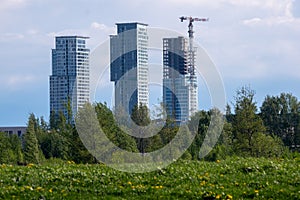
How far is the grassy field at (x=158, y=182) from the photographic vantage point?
14875 millimetres

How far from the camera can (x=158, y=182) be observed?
1620cm

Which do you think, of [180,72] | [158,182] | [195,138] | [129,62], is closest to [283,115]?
[195,138]

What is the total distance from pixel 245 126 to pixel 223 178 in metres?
28.9

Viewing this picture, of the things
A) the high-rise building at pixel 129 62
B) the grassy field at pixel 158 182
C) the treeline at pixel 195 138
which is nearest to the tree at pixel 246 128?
the treeline at pixel 195 138

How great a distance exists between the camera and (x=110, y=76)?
24.5 m

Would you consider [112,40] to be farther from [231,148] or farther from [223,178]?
[231,148]

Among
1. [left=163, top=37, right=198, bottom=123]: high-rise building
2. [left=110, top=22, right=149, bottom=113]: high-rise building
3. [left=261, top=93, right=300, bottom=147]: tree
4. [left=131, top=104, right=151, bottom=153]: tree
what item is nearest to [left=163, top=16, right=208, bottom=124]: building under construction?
[left=163, top=37, right=198, bottom=123]: high-rise building

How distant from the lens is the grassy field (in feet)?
Answer: 48.8

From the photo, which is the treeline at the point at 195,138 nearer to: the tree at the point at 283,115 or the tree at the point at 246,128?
the tree at the point at 246,128

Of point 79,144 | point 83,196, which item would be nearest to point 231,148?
point 79,144

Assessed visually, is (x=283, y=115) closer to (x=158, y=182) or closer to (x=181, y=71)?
(x=181, y=71)

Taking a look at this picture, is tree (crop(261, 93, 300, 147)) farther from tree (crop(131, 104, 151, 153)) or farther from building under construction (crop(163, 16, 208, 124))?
building under construction (crop(163, 16, 208, 124))

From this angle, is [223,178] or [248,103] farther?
[248,103]

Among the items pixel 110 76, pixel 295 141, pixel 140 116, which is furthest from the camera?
pixel 295 141
